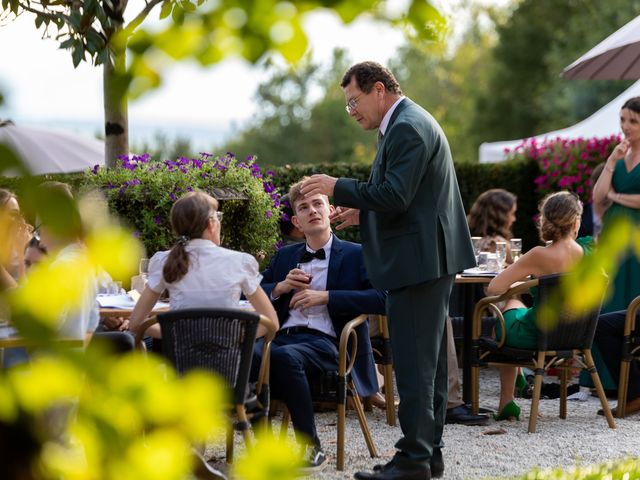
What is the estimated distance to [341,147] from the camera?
55.8 m

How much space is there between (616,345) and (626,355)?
0.83 feet

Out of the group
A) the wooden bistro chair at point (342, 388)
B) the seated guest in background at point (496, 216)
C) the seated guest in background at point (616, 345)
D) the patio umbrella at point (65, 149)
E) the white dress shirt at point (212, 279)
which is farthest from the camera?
the patio umbrella at point (65, 149)

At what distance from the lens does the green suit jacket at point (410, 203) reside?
4254 millimetres

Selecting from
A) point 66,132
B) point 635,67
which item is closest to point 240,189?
point 635,67

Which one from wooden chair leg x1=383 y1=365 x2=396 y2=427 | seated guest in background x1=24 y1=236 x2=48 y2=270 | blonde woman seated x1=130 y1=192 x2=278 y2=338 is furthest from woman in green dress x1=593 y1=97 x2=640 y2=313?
seated guest in background x1=24 y1=236 x2=48 y2=270

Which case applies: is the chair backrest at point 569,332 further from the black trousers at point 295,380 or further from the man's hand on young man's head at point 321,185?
the man's hand on young man's head at point 321,185

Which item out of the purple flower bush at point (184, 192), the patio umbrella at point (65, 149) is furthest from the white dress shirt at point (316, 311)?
the patio umbrella at point (65, 149)

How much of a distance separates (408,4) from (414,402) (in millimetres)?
3477

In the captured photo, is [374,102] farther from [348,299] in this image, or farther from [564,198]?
[564,198]

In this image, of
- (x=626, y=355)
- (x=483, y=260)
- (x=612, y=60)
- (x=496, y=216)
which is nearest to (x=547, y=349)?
(x=626, y=355)

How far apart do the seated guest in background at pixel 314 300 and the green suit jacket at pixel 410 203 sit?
1.87 ft

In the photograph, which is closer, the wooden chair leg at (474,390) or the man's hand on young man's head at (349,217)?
the man's hand on young man's head at (349,217)

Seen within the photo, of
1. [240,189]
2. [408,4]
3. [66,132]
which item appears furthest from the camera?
[66,132]

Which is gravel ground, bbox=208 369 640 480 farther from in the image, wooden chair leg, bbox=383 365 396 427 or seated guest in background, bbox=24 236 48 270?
seated guest in background, bbox=24 236 48 270
